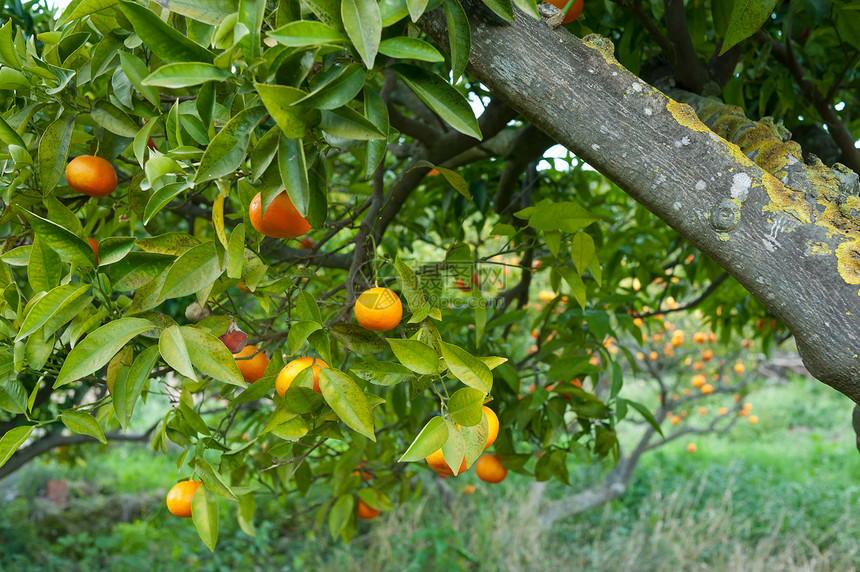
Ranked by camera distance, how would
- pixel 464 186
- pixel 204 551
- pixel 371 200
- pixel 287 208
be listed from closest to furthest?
1. pixel 287 208
2. pixel 464 186
3. pixel 371 200
4. pixel 204 551

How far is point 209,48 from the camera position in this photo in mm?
609

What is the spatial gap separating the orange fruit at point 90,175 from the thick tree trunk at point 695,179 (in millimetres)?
480

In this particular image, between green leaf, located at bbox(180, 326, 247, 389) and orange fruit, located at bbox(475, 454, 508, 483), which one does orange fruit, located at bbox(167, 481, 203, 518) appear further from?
orange fruit, located at bbox(475, 454, 508, 483)

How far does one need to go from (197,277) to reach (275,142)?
0.17 metres

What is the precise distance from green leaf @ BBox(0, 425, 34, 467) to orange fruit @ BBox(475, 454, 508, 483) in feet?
2.92

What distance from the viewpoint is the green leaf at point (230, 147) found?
544mm

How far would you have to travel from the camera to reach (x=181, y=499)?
81 cm

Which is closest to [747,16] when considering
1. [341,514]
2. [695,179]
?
[695,179]

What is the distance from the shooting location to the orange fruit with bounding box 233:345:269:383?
83 centimetres

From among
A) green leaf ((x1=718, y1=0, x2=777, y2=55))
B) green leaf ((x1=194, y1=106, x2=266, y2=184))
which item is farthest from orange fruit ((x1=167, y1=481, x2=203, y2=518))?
green leaf ((x1=718, y1=0, x2=777, y2=55))

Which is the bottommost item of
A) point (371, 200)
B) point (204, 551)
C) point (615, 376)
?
point (204, 551)

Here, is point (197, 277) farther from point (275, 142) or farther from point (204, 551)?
point (204, 551)

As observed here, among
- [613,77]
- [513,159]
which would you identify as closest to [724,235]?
[613,77]

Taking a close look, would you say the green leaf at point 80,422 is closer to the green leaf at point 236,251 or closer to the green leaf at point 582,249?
the green leaf at point 236,251
